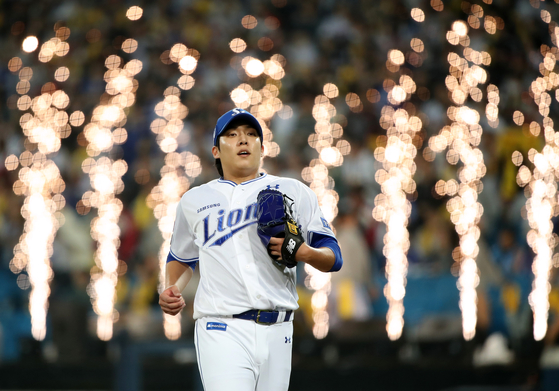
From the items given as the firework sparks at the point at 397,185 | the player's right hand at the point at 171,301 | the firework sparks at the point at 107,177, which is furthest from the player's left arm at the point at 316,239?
the firework sparks at the point at 107,177

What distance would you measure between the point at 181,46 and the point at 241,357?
961cm

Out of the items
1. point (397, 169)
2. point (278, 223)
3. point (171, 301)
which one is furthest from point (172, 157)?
point (278, 223)

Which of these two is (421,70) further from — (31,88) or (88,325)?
(31,88)

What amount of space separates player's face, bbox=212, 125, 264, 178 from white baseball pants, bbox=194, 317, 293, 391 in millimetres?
649

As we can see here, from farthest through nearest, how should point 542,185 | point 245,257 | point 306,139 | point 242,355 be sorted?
1. point 306,139
2. point 542,185
3. point 245,257
4. point 242,355

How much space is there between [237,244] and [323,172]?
619 centimetres

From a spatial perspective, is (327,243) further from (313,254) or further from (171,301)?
(171,301)

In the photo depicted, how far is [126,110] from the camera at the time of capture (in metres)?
11.2

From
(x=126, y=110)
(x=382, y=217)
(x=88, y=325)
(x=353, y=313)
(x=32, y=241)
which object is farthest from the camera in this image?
(x=126, y=110)

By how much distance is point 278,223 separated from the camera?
274 cm

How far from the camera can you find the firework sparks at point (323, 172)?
786 cm

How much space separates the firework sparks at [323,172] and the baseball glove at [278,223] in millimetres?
4889

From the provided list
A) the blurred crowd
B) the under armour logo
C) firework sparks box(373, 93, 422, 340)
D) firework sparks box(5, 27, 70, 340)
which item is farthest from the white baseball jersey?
firework sparks box(5, 27, 70, 340)

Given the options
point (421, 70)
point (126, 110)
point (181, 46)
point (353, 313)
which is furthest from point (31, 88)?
point (353, 313)
